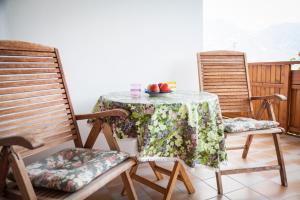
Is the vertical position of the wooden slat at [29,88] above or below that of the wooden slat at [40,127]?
above

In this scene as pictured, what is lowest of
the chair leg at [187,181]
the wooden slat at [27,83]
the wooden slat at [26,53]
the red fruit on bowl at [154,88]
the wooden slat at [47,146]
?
the chair leg at [187,181]

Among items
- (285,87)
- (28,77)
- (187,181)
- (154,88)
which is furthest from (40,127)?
(285,87)

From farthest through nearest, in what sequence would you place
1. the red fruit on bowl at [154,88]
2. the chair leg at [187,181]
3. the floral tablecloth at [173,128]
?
1. the chair leg at [187,181]
2. the red fruit on bowl at [154,88]
3. the floral tablecloth at [173,128]

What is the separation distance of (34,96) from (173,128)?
83 centimetres

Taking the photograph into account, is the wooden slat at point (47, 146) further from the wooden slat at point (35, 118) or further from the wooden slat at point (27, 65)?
the wooden slat at point (27, 65)

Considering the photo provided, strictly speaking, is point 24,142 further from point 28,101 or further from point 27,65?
point 27,65

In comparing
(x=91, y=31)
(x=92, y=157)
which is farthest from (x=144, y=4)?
(x=92, y=157)

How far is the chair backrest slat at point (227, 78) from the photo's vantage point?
2.29 m

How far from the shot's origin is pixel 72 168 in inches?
47.8

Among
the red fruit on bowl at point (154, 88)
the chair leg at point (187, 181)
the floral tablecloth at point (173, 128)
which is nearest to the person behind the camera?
the floral tablecloth at point (173, 128)

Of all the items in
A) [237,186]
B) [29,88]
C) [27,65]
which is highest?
[27,65]

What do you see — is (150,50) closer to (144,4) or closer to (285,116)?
(144,4)

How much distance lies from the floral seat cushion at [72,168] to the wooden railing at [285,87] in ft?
9.11

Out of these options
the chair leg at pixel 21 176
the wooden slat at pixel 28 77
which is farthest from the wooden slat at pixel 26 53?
the chair leg at pixel 21 176
